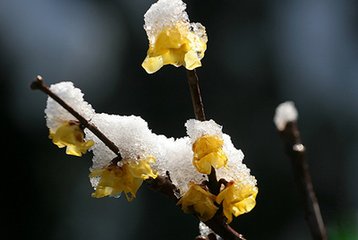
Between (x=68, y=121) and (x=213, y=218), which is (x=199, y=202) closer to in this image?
(x=213, y=218)

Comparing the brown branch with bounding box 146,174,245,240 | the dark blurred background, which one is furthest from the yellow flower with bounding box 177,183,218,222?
the dark blurred background

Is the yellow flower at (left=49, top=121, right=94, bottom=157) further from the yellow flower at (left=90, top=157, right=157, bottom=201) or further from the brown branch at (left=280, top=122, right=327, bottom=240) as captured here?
the brown branch at (left=280, top=122, right=327, bottom=240)

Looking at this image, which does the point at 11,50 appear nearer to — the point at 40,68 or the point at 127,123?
the point at 40,68

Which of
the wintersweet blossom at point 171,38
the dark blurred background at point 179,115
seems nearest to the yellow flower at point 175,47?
the wintersweet blossom at point 171,38

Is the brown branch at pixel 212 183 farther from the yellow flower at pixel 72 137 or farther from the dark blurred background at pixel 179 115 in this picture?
the dark blurred background at pixel 179 115

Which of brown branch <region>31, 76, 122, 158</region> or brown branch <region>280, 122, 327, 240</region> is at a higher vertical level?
brown branch <region>31, 76, 122, 158</region>

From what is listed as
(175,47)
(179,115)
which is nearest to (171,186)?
(175,47)

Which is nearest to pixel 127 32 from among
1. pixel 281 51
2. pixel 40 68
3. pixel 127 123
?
pixel 40 68

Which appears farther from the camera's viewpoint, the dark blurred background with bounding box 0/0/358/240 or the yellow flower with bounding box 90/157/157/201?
the dark blurred background with bounding box 0/0/358/240
